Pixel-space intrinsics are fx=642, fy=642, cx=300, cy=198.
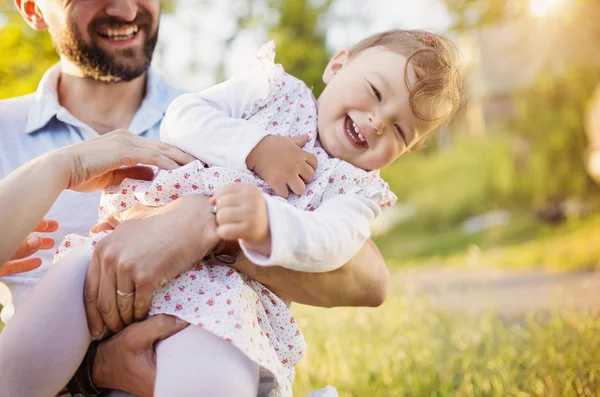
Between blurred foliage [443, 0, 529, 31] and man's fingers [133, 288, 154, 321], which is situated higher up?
man's fingers [133, 288, 154, 321]

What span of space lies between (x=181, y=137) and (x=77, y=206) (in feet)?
2.91

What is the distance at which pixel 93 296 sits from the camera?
1.82 meters

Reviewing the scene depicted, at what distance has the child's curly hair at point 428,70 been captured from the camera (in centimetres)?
216

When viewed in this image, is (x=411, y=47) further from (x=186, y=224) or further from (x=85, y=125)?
(x=85, y=125)

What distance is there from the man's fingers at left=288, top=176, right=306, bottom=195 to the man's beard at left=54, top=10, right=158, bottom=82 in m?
1.32

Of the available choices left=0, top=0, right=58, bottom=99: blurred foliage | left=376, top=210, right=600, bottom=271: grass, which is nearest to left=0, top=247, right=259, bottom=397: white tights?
left=0, top=0, right=58, bottom=99: blurred foliage

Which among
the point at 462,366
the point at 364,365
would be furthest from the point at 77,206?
the point at 462,366

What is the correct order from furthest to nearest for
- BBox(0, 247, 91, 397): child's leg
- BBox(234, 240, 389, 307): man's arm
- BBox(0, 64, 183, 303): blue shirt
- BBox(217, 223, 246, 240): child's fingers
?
BBox(0, 64, 183, 303): blue shirt → BBox(234, 240, 389, 307): man's arm → BBox(0, 247, 91, 397): child's leg → BBox(217, 223, 246, 240): child's fingers

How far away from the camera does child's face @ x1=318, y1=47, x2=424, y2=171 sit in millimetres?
2145

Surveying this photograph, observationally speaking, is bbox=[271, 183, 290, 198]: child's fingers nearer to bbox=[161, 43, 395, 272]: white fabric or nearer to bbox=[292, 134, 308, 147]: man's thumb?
bbox=[161, 43, 395, 272]: white fabric

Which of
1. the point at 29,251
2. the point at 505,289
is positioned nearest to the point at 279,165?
the point at 29,251

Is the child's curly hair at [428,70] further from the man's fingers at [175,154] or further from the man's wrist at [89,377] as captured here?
the man's wrist at [89,377]

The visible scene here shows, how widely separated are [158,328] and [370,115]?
0.96 m

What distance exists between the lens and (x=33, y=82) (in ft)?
18.4
